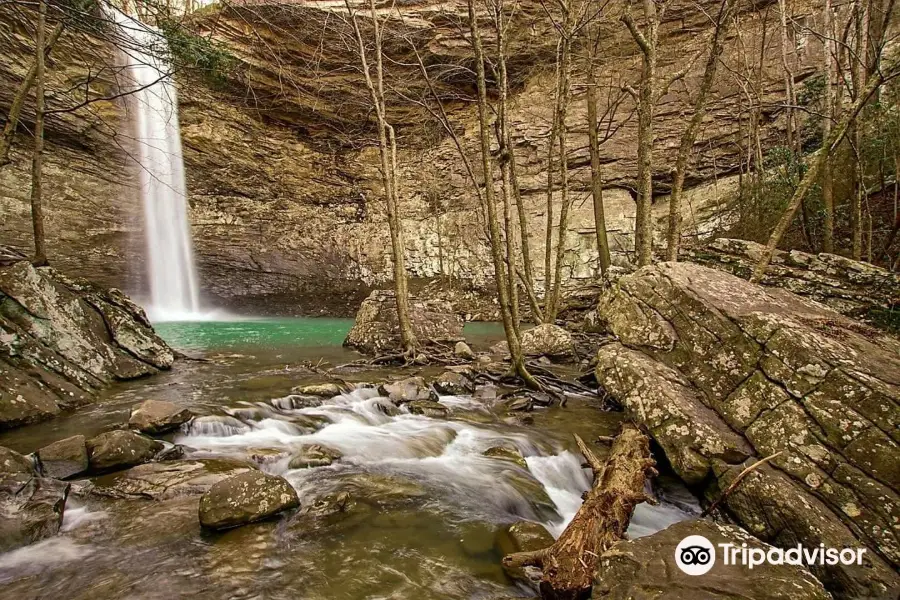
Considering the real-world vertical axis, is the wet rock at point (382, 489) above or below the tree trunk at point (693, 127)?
below

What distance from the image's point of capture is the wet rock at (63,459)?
3.26 m

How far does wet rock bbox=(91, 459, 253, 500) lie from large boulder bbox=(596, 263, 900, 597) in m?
3.79

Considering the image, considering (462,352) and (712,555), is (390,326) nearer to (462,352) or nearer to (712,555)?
(462,352)

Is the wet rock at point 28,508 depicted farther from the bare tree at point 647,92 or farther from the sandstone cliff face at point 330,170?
the sandstone cliff face at point 330,170

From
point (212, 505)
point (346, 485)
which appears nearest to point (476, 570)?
point (346, 485)

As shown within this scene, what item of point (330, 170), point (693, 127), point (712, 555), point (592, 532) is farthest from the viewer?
point (330, 170)

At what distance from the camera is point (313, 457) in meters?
3.90

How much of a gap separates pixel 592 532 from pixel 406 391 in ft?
12.5

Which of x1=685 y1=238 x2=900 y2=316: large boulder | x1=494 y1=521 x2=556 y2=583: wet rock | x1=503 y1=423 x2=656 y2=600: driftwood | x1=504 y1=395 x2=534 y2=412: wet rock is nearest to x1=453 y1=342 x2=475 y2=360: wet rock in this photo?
x1=504 y1=395 x2=534 y2=412: wet rock

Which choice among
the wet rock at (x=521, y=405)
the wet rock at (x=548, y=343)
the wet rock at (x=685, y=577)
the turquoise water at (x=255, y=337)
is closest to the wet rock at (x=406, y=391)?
the wet rock at (x=521, y=405)

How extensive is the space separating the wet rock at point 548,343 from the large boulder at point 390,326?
76.1 inches

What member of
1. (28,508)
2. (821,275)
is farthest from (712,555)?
(821,275)

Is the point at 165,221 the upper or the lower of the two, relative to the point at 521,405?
upper

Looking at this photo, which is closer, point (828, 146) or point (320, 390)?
point (828, 146)
